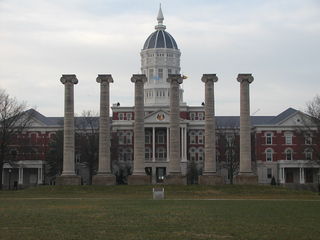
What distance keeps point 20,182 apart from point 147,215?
90.2 metres

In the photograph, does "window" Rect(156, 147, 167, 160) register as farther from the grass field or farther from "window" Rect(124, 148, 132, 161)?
the grass field

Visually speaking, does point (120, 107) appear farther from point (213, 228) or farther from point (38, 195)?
point (213, 228)

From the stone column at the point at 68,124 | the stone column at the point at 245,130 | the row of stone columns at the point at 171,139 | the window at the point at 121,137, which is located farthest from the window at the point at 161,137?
the stone column at the point at 245,130

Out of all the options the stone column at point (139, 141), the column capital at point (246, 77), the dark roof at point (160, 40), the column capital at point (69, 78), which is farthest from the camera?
the dark roof at point (160, 40)

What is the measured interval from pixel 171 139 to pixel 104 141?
27.6 feet

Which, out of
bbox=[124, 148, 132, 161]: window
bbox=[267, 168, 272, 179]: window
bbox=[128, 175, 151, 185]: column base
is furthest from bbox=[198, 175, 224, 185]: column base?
bbox=[124, 148, 132, 161]: window

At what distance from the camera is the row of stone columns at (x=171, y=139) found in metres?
73.2

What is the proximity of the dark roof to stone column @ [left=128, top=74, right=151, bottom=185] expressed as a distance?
7753 centimetres

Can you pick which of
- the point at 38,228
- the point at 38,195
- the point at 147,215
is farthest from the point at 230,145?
the point at 38,228

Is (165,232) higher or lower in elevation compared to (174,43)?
lower

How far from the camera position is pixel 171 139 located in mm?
75312

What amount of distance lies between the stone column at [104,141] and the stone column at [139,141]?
2.86m

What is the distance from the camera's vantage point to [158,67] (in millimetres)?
153125

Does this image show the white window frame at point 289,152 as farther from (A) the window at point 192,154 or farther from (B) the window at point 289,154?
(A) the window at point 192,154
